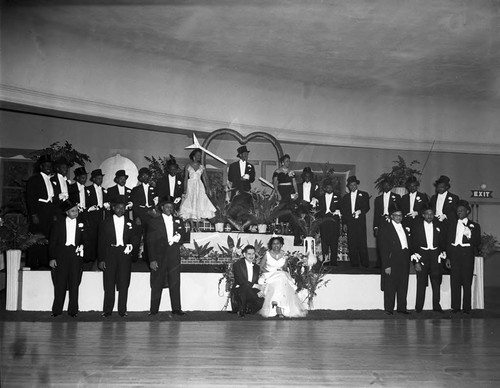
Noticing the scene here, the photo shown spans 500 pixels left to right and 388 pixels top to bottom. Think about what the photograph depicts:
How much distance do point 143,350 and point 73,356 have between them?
27.7 inches

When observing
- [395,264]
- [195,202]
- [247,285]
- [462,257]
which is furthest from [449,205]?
[195,202]

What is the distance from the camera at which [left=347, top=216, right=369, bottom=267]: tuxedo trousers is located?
10.3 m

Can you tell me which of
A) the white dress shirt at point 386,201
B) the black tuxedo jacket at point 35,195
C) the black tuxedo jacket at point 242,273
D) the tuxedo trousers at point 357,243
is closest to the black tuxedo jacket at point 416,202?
the white dress shirt at point 386,201

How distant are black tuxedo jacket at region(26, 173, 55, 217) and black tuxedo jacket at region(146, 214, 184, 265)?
1818mm

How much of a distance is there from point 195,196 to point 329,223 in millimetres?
2381

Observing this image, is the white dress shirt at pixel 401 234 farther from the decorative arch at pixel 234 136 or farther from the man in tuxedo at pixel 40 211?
the man in tuxedo at pixel 40 211

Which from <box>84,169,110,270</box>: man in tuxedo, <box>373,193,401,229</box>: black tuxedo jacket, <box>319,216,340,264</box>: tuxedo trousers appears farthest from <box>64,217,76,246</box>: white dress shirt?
<box>373,193,401,229</box>: black tuxedo jacket

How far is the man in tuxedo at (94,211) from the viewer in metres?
9.69

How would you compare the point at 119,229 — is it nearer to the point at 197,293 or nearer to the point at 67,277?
the point at 67,277

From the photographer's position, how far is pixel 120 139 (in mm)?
12898

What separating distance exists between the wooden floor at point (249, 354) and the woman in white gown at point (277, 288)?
0.42m

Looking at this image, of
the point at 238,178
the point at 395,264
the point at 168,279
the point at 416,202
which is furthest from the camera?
the point at 238,178

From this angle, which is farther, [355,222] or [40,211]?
[355,222]

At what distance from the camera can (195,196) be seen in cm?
1053
